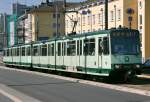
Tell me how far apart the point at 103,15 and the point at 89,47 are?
184 ft

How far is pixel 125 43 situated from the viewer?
27938 millimetres

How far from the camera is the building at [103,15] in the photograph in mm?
80062

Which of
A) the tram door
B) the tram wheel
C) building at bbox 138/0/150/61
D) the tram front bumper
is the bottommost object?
the tram wheel

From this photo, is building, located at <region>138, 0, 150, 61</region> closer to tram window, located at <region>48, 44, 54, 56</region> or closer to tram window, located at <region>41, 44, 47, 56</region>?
tram window, located at <region>41, 44, 47, 56</region>

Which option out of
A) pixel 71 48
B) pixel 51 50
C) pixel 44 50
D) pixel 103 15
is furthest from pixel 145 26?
pixel 71 48

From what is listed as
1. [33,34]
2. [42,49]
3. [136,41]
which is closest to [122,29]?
[136,41]

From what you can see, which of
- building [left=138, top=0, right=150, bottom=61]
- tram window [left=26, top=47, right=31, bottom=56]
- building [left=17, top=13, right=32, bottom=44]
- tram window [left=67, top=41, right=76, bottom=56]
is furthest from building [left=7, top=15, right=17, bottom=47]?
Result: tram window [left=67, top=41, right=76, bottom=56]

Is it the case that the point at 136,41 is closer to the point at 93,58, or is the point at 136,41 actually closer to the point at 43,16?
the point at 93,58

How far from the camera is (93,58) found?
1171 inches

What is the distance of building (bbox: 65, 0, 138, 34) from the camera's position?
80062mm

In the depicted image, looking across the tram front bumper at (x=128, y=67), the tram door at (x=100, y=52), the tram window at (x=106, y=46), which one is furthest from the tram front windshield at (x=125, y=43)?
the tram door at (x=100, y=52)

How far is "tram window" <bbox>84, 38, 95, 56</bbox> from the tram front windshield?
2.47 meters

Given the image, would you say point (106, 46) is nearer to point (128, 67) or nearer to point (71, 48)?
point (128, 67)

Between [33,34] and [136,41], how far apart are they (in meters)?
101
